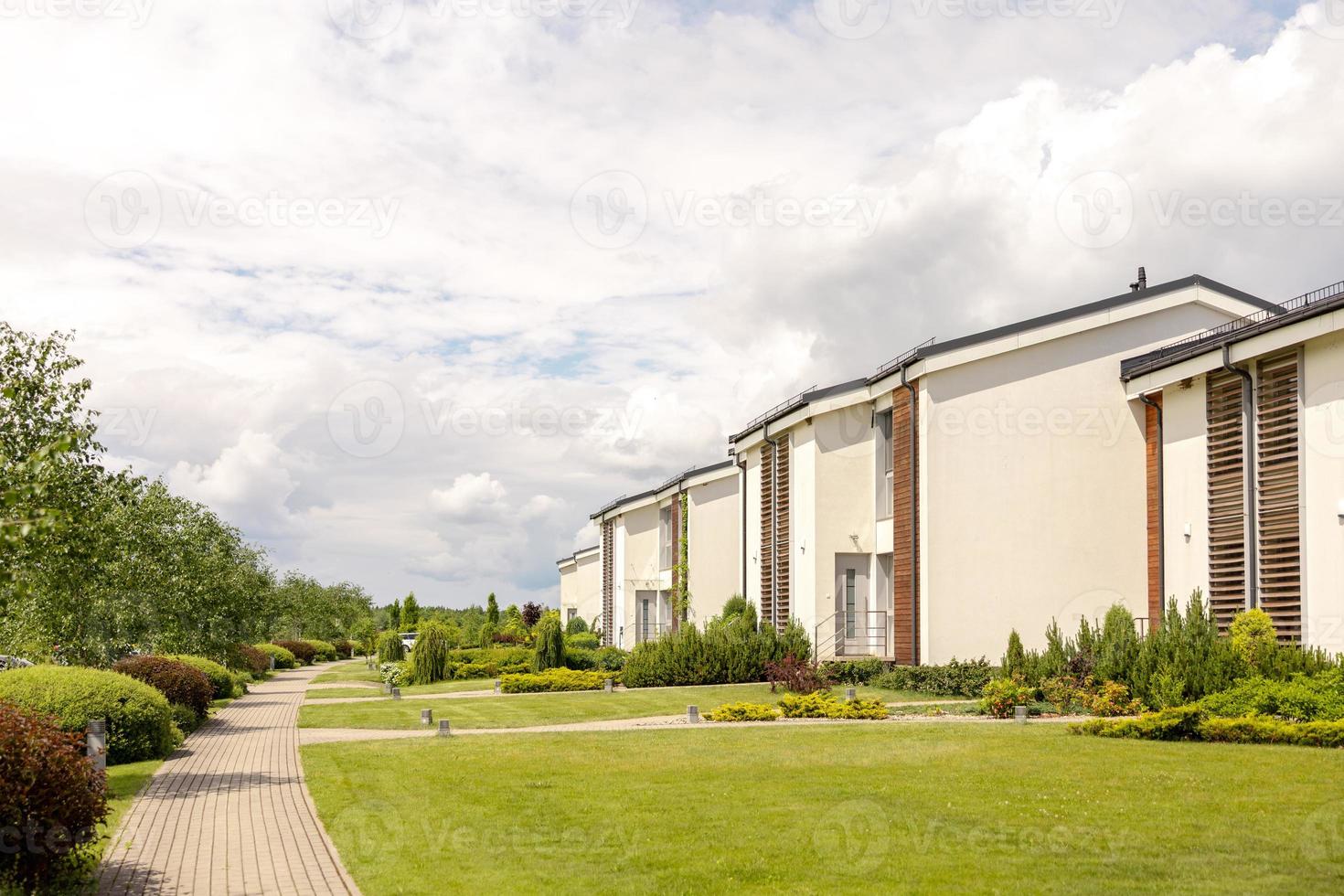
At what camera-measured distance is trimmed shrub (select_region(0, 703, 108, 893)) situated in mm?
8828

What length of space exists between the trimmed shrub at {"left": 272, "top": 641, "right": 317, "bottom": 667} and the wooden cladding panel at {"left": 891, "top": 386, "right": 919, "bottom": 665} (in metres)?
45.1

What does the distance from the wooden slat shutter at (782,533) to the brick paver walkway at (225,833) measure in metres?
16.6

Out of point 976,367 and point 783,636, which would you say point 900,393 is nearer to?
point 976,367

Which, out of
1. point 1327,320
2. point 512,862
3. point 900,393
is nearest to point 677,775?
point 512,862

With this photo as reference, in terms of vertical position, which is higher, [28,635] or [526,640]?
[28,635]

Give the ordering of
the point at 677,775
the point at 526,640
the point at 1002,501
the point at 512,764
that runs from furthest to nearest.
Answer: the point at 526,640, the point at 1002,501, the point at 512,764, the point at 677,775

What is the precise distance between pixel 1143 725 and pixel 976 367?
11602 mm

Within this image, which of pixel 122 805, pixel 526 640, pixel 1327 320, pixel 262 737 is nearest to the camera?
pixel 122 805

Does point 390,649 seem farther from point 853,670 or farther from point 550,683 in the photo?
point 853,670

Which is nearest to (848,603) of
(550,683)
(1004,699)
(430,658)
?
(550,683)

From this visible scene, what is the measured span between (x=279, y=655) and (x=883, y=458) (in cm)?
3896

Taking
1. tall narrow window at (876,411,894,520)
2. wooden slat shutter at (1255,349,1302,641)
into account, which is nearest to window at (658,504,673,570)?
tall narrow window at (876,411,894,520)

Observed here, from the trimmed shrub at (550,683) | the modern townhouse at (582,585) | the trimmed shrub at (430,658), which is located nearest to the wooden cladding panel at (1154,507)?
the trimmed shrub at (550,683)

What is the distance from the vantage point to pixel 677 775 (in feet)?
46.4
